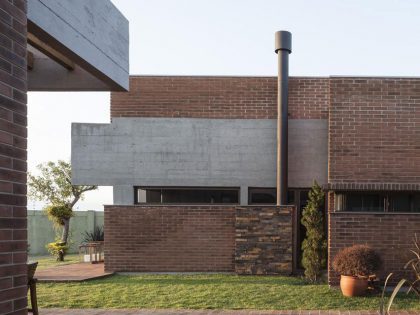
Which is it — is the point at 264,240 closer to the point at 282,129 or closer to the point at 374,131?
the point at 282,129

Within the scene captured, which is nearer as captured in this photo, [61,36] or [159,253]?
[61,36]

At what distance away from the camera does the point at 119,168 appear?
12289 millimetres

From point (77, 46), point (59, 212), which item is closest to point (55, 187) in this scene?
point (59, 212)

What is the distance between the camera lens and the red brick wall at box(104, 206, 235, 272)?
471 inches

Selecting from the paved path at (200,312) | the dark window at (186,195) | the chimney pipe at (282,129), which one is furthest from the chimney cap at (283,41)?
the paved path at (200,312)

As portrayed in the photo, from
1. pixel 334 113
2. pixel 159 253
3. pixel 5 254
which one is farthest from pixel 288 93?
pixel 5 254

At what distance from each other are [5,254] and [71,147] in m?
9.72

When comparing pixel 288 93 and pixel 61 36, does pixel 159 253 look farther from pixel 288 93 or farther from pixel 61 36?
pixel 61 36

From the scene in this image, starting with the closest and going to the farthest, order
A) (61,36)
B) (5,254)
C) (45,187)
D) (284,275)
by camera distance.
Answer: (5,254)
(61,36)
(284,275)
(45,187)

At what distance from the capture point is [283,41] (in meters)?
12.1

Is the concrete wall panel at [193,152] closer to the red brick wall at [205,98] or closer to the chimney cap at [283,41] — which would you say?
the red brick wall at [205,98]

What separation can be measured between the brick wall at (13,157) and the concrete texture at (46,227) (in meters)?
18.9

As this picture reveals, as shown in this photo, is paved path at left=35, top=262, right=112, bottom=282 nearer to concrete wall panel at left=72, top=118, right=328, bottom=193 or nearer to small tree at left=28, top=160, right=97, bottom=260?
concrete wall panel at left=72, top=118, right=328, bottom=193

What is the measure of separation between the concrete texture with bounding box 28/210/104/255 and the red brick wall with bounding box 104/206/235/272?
9.87 meters
